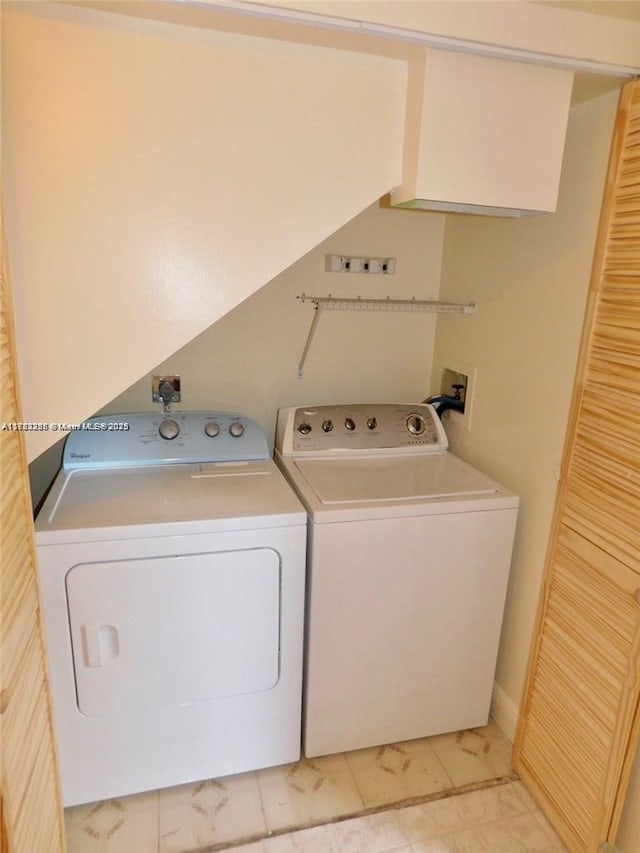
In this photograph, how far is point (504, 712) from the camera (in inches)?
81.8

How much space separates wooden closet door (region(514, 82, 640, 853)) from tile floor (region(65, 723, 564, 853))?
19 centimetres

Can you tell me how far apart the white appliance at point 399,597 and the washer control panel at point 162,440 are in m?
0.23

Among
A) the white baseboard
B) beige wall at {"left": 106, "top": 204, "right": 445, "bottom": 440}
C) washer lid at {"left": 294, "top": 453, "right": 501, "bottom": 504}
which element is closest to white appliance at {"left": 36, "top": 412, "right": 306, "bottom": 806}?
washer lid at {"left": 294, "top": 453, "right": 501, "bottom": 504}

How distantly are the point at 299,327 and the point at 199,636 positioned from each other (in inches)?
50.4

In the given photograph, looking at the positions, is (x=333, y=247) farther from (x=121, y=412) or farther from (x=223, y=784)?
(x=223, y=784)

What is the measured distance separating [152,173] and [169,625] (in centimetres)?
121

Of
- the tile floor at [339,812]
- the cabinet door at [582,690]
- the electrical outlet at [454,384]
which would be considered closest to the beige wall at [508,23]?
the electrical outlet at [454,384]

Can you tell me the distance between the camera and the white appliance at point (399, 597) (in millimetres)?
1735

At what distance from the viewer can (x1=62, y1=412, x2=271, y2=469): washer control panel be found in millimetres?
1954

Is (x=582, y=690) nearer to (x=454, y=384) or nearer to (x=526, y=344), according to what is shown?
(x=526, y=344)

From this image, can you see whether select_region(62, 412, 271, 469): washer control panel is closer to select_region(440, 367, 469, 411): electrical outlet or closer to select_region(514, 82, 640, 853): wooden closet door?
select_region(440, 367, 469, 411): electrical outlet

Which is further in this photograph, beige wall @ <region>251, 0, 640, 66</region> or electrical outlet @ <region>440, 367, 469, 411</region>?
electrical outlet @ <region>440, 367, 469, 411</region>

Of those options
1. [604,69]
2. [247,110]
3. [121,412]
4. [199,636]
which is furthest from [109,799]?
[604,69]

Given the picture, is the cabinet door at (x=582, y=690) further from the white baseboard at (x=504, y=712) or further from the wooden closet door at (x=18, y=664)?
the wooden closet door at (x=18, y=664)
